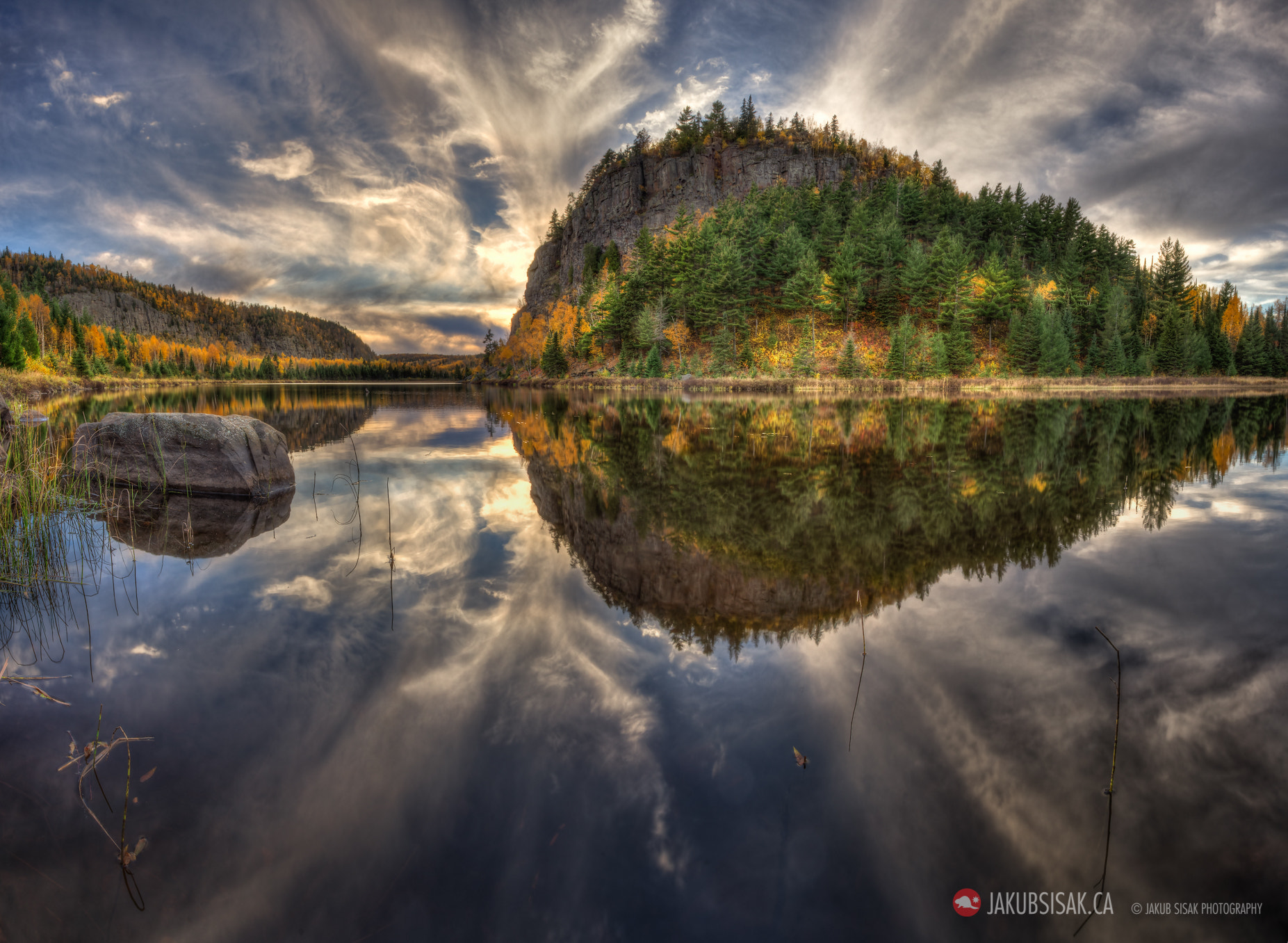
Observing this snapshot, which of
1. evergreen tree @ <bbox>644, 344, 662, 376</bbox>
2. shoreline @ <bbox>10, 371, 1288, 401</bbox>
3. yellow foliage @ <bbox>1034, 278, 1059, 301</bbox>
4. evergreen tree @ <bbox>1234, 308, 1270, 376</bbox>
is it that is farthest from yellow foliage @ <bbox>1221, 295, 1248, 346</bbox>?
evergreen tree @ <bbox>644, 344, 662, 376</bbox>

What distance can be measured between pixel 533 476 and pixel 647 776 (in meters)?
9.49

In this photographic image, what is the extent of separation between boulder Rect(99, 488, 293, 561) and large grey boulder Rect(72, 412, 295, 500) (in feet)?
0.81

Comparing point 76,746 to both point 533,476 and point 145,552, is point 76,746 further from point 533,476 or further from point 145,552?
point 533,476

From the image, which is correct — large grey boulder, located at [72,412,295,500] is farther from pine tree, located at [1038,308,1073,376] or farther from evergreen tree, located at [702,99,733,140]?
evergreen tree, located at [702,99,733,140]

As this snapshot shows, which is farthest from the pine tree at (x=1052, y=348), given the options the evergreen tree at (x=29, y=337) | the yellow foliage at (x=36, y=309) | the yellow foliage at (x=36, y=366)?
the yellow foliage at (x=36, y=309)

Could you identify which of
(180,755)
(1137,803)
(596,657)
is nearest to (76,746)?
(180,755)

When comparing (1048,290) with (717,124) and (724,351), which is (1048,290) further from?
(717,124)

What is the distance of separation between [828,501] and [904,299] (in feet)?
176

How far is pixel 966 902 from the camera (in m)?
2.27

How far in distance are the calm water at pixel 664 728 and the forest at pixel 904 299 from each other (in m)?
44.4

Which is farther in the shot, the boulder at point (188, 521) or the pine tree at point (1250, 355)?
the pine tree at point (1250, 355)

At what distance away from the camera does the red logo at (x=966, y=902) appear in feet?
7.34

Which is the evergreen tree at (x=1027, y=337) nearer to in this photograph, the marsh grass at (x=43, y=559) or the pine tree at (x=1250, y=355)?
the pine tree at (x=1250, y=355)

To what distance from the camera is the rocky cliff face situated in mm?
99125
